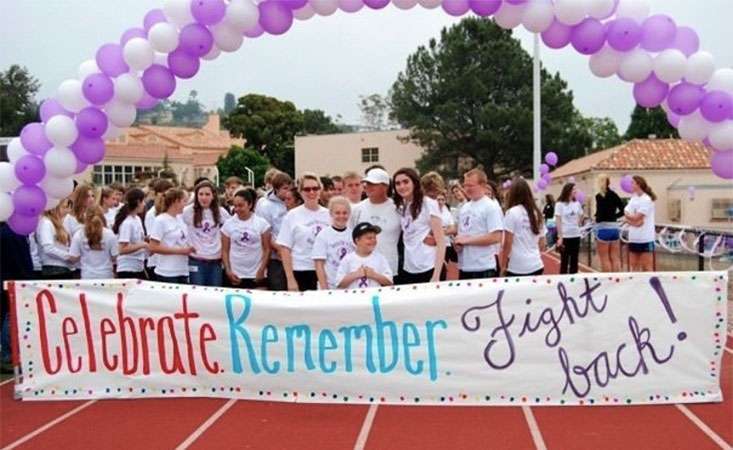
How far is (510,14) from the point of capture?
6762 millimetres

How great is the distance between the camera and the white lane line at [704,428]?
4898mm

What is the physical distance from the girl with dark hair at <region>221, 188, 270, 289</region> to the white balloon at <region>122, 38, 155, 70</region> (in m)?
1.69

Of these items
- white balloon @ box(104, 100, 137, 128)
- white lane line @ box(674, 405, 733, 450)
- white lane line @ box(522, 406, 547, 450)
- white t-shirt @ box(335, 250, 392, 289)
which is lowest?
white lane line @ box(674, 405, 733, 450)

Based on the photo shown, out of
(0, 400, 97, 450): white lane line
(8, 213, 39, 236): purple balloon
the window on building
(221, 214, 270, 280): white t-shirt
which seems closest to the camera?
(0, 400, 97, 450): white lane line

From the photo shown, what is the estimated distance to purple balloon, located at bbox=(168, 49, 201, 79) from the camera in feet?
23.0

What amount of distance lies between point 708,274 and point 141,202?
5.28 meters

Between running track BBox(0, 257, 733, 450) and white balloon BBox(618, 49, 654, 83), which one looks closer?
running track BBox(0, 257, 733, 450)

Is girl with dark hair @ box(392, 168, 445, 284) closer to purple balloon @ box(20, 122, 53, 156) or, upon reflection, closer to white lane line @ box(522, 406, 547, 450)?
white lane line @ box(522, 406, 547, 450)


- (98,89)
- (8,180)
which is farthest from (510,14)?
(8,180)

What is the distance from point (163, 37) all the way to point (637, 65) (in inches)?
155

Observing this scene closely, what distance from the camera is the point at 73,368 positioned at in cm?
618

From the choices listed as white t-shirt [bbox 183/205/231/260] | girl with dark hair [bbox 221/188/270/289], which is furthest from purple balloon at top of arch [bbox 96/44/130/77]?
white t-shirt [bbox 183/205/231/260]

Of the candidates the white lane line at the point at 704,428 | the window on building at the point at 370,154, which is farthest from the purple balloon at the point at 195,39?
the window on building at the point at 370,154

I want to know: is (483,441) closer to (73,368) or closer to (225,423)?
(225,423)
